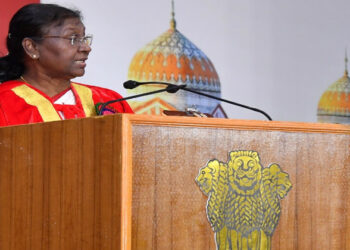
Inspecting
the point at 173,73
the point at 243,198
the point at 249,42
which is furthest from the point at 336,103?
the point at 243,198

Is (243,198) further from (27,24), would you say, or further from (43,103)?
(27,24)

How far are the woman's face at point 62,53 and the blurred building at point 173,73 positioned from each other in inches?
36.5

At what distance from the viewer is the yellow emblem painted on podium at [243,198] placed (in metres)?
1.50

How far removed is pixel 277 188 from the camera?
1.58 m

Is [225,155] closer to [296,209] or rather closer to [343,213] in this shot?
[296,209]

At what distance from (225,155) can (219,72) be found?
7.59 feet

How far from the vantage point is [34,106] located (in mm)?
2396

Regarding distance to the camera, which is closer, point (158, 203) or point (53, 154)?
point (158, 203)

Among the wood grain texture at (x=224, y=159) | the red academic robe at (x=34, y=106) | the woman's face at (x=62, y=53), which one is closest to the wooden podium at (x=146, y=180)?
the wood grain texture at (x=224, y=159)

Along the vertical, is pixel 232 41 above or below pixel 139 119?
above

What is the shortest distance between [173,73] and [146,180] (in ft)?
7.31

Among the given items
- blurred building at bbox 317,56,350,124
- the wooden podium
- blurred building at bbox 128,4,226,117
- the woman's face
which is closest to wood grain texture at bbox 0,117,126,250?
the wooden podium

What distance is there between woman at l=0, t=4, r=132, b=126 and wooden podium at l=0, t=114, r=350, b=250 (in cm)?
66

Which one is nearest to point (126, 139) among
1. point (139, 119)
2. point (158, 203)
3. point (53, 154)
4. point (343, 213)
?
point (139, 119)
